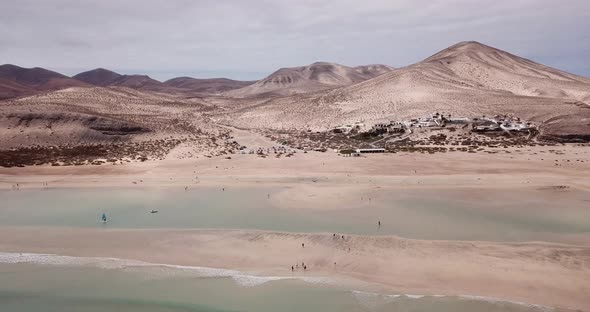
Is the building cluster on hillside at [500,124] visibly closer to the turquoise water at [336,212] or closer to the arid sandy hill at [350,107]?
the arid sandy hill at [350,107]

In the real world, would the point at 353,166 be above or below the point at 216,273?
above

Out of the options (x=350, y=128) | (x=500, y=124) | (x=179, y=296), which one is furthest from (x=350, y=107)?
(x=179, y=296)

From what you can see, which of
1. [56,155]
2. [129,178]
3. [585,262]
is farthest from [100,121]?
[585,262]

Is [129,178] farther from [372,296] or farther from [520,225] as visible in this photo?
[520,225]

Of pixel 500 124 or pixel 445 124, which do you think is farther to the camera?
pixel 445 124

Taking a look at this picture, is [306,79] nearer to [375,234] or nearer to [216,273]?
[375,234]

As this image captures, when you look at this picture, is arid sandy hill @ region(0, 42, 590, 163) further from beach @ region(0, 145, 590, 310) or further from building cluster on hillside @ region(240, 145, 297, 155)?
beach @ region(0, 145, 590, 310)
